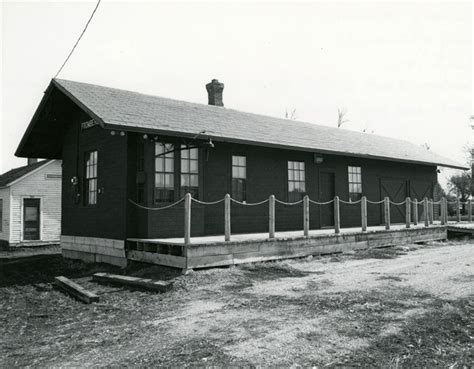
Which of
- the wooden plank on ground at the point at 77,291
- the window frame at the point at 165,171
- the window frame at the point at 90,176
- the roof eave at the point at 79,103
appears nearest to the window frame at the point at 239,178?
the window frame at the point at 165,171

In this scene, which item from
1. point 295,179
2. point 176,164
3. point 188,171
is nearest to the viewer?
point 176,164

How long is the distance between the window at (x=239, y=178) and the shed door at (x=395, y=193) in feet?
24.3

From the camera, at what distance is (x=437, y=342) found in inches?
214

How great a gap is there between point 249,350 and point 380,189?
1508cm

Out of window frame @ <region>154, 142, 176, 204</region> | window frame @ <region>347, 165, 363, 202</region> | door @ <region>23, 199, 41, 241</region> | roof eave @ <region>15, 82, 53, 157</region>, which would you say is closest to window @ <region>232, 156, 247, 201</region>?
window frame @ <region>154, 142, 176, 204</region>

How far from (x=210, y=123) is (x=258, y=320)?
8.59 m

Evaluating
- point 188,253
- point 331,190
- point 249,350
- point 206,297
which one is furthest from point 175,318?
point 331,190

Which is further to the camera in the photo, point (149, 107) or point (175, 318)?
point (149, 107)

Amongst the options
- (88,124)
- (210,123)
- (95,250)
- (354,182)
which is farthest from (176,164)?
(354,182)

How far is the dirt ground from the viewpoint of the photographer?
5.11 m

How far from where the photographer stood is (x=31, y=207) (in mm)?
23062

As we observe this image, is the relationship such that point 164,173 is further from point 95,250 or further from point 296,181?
point 296,181

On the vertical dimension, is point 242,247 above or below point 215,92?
below

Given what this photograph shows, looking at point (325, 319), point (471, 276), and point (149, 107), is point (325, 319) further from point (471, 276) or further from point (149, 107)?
point (149, 107)
